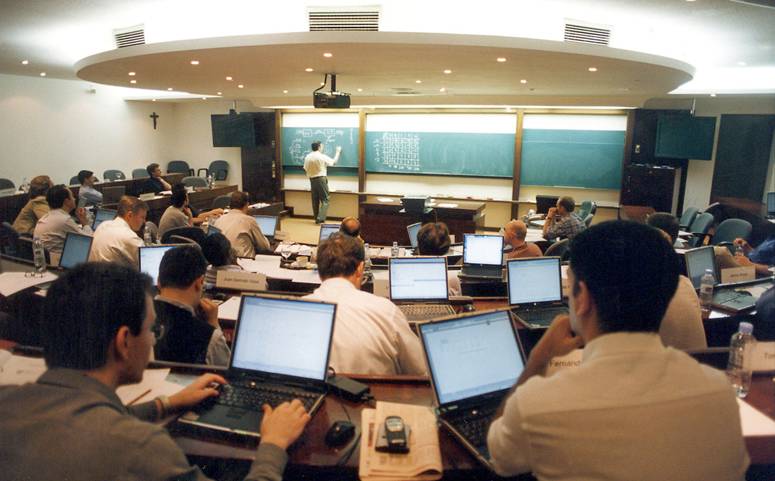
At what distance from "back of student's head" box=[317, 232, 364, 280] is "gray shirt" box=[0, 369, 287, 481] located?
1.26 metres

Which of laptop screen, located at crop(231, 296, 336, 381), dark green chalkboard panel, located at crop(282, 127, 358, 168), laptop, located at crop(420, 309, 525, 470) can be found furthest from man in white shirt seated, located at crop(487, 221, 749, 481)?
dark green chalkboard panel, located at crop(282, 127, 358, 168)

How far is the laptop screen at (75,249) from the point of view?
3.82m

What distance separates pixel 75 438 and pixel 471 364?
1140 mm

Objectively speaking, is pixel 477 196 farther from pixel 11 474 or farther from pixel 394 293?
pixel 11 474

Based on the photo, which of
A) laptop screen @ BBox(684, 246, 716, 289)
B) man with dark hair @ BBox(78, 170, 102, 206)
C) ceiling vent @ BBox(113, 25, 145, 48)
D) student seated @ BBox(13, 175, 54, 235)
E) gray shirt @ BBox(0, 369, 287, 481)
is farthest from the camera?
man with dark hair @ BBox(78, 170, 102, 206)

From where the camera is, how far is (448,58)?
4680 mm

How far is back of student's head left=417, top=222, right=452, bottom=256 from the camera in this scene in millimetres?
3840

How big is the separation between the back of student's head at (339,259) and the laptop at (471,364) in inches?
28.2

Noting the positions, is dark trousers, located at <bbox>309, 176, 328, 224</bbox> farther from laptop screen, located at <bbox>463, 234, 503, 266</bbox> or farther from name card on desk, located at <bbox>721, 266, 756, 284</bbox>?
name card on desk, located at <bbox>721, 266, 756, 284</bbox>

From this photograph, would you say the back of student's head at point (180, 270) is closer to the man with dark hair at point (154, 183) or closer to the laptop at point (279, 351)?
the laptop at point (279, 351)

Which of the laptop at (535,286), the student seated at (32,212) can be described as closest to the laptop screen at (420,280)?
the laptop at (535,286)

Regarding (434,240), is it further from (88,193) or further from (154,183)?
(154,183)

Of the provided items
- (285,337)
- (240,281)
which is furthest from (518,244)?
(285,337)

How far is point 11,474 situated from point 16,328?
2236 millimetres
